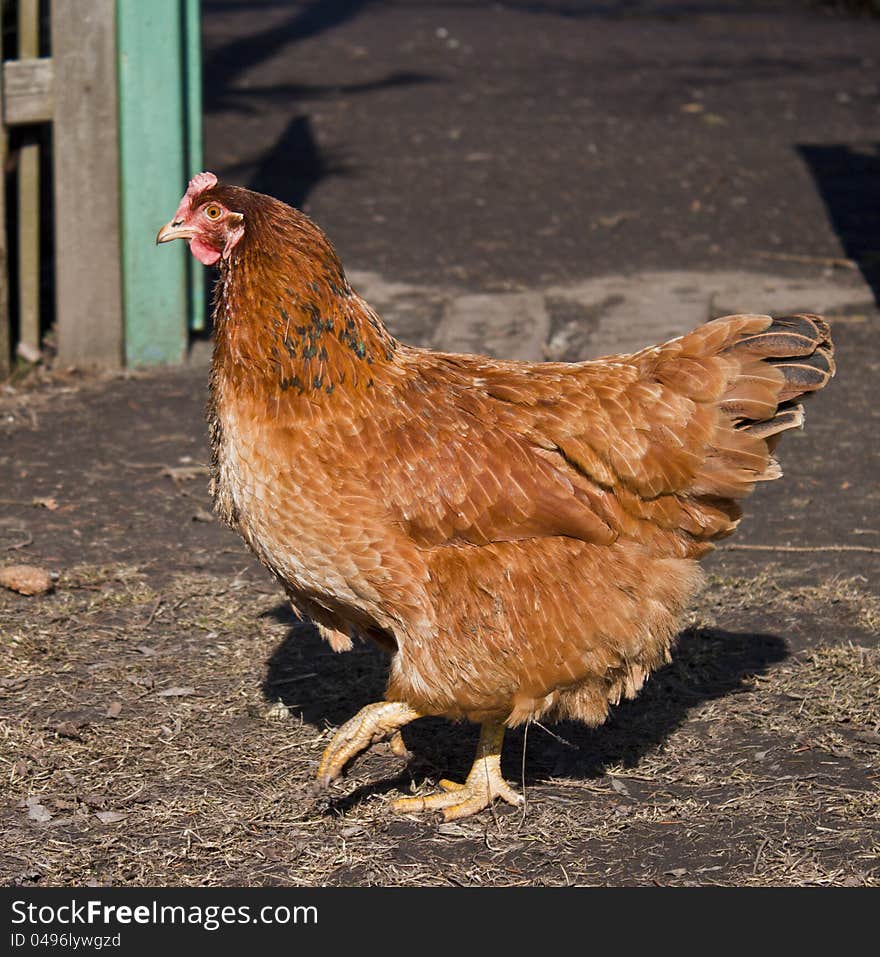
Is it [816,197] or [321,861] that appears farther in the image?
[816,197]

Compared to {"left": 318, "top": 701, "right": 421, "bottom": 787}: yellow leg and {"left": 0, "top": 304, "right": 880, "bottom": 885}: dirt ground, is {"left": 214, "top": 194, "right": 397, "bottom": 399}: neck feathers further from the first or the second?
{"left": 0, "top": 304, "right": 880, "bottom": 885}: dirt ground

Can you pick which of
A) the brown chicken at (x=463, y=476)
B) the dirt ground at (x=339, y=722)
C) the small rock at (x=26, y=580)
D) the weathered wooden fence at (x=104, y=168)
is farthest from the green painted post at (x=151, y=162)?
the brown chicken at (x=463, y=476)

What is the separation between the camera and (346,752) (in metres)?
3.92

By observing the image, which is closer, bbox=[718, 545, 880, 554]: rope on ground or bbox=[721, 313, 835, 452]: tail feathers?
bbox=[721, 313, 835, 452]: tail feathers

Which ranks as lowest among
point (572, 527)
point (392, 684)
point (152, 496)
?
point (152, 496)

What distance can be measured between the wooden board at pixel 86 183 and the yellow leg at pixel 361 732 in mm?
4208

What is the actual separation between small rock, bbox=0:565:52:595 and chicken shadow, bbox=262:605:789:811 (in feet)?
2.94

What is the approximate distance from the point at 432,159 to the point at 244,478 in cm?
853

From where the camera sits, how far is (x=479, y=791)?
13.3 ft

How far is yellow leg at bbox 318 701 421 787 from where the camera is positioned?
391 centimetres

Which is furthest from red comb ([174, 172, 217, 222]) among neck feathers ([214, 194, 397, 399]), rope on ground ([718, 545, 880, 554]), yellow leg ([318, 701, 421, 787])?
rope on ground ([718, 545, 880, 554])

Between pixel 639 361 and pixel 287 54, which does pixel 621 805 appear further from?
pixel 287 54

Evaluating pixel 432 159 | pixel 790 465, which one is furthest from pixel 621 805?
pixel 432 159

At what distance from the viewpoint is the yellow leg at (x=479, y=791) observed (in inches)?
159
